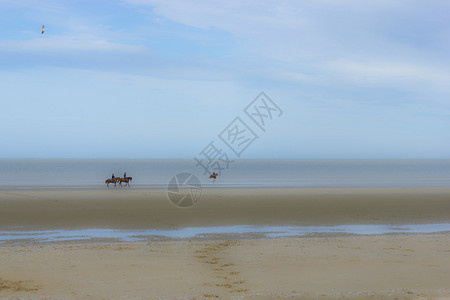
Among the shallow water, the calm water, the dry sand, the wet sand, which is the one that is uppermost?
the calm water

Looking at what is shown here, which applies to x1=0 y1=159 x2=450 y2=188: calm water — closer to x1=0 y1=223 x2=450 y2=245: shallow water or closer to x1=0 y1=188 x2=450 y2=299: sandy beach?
x1=0 y1=223 x2=450 y2=245: shallow water

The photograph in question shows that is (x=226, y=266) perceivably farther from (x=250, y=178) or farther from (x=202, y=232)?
(x=250, y=178)

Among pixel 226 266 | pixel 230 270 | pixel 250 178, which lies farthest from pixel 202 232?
pixel 250 178

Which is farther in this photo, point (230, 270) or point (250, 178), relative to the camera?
point (250, 178)

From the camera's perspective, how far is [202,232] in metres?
16.2

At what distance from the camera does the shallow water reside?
14805 millimetres

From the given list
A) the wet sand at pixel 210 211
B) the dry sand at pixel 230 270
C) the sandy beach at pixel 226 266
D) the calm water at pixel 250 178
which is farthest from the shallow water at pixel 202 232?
the calm water at pixel 250 178

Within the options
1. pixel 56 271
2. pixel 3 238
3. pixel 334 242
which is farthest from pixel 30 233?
pixel 334 242

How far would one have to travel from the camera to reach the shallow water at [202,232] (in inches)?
583

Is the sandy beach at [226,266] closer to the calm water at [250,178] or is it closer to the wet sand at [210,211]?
the wet sand at [210,211]

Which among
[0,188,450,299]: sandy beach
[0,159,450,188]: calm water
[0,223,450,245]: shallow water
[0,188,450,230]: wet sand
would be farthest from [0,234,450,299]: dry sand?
[0,159,450,188]: calm water

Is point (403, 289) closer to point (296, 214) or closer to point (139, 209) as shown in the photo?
point (296, 214)

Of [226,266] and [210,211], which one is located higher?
[210,211]

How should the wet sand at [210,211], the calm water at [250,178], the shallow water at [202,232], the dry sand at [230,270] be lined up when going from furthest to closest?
the calm water at [250,178] → the wet sand at [210,211] → the shallow water at [202,232] → the dry sand at [230,270]
